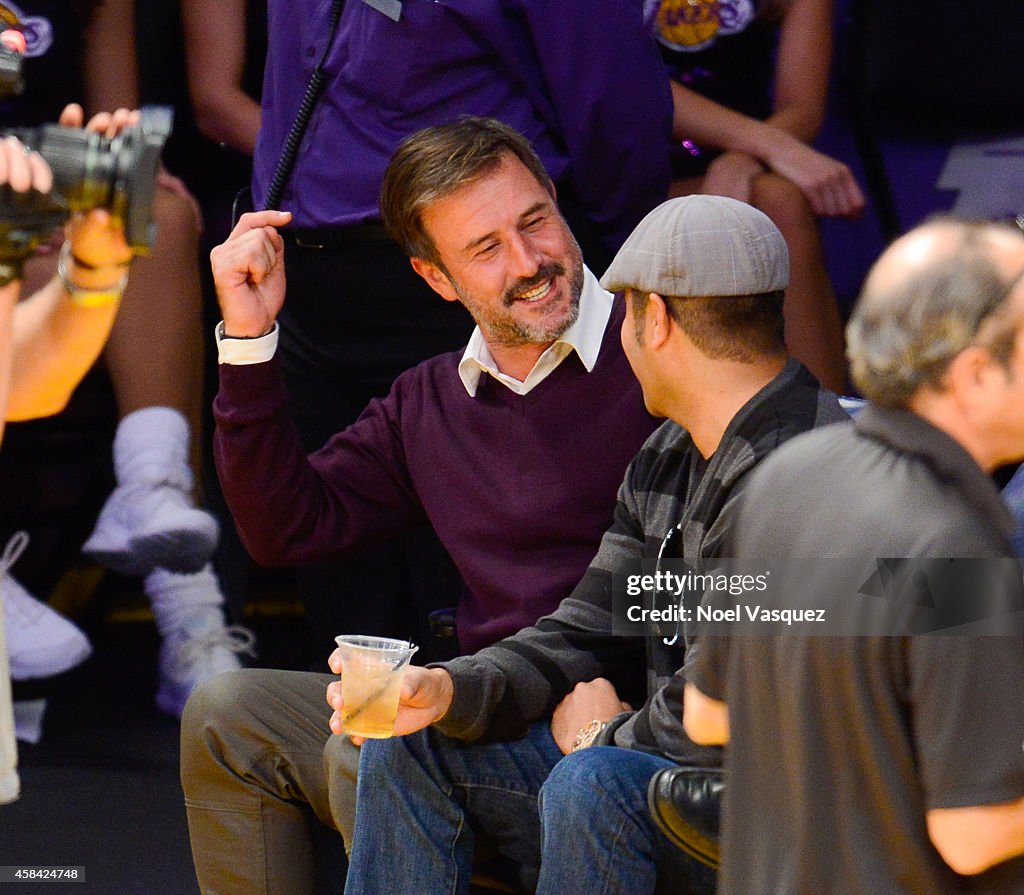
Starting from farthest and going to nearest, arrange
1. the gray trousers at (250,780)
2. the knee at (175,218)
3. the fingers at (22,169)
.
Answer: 1. the knee at (175,218)
2. the gray trousers at (250,780)
3. the fingers at (22,169)

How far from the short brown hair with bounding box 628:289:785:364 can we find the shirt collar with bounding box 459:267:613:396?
1.28ft

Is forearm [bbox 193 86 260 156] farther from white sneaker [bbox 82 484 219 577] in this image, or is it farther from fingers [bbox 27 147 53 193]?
fingers [bbox 27 147 53 193]

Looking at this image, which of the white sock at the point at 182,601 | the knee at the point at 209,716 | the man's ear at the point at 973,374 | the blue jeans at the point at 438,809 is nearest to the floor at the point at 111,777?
the white sock at the point at 182,601

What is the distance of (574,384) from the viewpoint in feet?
7.72

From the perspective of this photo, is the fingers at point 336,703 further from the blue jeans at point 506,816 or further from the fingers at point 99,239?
the fingers at point 99,239

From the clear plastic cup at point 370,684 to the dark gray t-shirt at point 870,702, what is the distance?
56cm

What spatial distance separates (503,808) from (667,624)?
1.06ft

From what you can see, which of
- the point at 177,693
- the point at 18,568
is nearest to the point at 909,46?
the point at 177,693

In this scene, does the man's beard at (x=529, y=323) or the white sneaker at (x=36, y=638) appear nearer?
the man's beard at (x=529, y=323)

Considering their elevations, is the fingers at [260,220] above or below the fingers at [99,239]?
below

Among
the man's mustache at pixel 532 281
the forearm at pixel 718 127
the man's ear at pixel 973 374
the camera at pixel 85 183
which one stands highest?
the camera at pixel 85 183

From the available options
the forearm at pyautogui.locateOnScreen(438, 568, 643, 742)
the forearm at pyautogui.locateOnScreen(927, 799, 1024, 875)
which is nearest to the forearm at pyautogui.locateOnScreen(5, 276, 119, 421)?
the forearm at pyautogui.locateOnScreen(438, 568, 643, 742)

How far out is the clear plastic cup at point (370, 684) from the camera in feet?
6.15

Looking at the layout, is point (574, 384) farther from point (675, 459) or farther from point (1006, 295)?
point (1006, 295)
